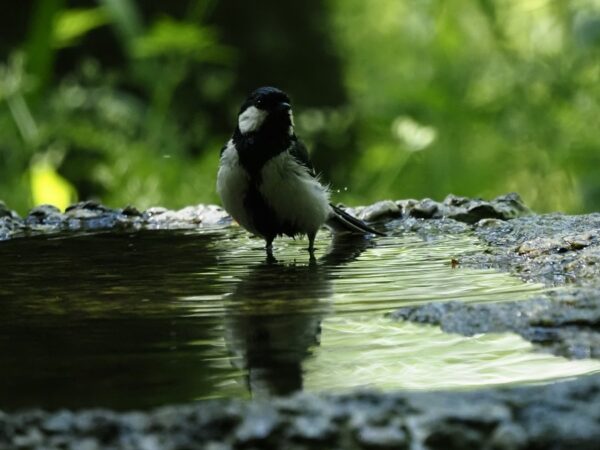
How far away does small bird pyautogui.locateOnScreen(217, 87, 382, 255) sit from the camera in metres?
4.22

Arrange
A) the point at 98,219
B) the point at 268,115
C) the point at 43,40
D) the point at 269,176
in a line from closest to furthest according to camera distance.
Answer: the point at 269,176 → the point at 268,115 → the point at 98,219 → the point at 43,40

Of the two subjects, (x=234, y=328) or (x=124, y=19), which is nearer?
(x=234, y=328)

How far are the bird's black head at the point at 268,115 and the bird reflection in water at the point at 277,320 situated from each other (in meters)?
0.67

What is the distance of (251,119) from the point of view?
4.35 m

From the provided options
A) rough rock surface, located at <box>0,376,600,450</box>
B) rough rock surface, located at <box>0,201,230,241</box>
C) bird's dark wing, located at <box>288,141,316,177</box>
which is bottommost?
rough rock surface, located at <box>0,376,600,450</box>

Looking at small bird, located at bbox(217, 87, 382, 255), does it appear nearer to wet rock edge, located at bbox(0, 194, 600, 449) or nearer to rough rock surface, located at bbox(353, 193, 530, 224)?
rough rock surface, located at bbox(353, 193, 530, 224)

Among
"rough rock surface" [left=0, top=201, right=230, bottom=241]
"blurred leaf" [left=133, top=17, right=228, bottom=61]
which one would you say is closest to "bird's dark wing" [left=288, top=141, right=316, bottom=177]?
"rough rock surface" [left=0, top=201, right=230, bottom=241]

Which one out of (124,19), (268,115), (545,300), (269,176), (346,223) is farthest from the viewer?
(124,19)

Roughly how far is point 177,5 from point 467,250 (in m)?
6.34

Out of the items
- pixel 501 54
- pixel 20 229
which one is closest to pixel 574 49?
pixel 501 54

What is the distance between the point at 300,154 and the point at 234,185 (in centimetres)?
33

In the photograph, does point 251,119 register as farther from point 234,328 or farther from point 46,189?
point 46,189

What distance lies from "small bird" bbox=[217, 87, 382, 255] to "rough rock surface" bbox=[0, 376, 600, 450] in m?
2.51

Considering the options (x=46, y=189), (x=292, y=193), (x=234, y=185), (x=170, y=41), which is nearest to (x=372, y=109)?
(x=170, y=41)
